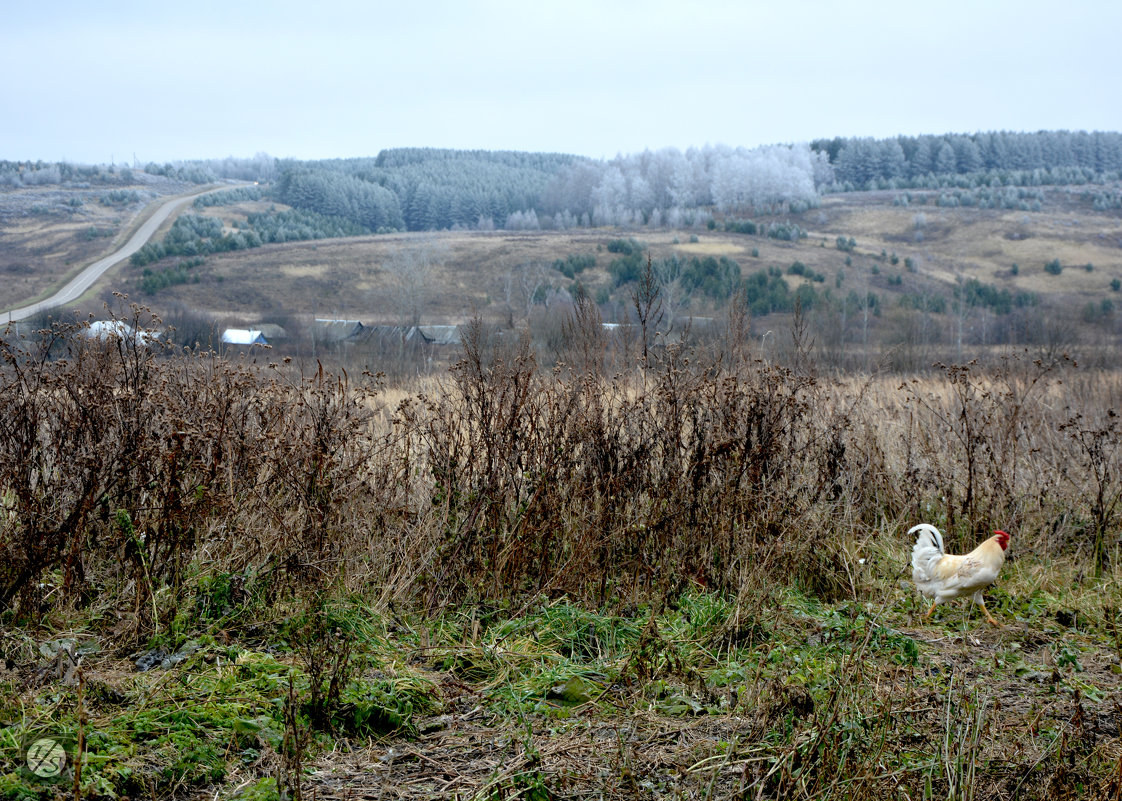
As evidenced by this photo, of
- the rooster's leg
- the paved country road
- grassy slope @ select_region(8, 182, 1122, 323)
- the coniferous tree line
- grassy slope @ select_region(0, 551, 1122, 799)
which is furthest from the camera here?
the coniferous tree line

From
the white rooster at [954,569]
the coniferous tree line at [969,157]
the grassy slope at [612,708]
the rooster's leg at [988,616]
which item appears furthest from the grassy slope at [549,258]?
the grassy slope at [612,708]

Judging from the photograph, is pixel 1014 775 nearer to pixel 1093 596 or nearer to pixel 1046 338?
pixel 1093 596

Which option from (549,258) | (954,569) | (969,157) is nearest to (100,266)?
(549,258)

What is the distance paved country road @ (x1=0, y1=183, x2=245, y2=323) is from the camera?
39.7 meters

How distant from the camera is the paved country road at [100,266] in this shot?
3966cm

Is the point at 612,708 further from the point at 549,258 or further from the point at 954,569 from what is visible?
the point at 549,258

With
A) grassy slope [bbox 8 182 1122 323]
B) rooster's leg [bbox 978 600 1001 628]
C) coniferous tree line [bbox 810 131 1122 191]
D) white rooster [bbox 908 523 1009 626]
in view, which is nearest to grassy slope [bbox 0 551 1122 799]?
rooster's leg [bbox 978 600 1001 628]

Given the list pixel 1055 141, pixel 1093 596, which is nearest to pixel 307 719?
pixel 1093 596

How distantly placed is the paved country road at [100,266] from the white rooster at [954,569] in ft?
101

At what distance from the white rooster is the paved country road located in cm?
3090

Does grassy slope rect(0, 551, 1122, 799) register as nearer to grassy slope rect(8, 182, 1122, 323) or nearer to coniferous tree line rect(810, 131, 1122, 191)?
grassy slope rect(8, 182, 1122, 323)

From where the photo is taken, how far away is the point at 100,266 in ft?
184

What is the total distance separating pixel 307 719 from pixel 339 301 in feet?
171

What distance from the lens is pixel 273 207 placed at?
8881cm
